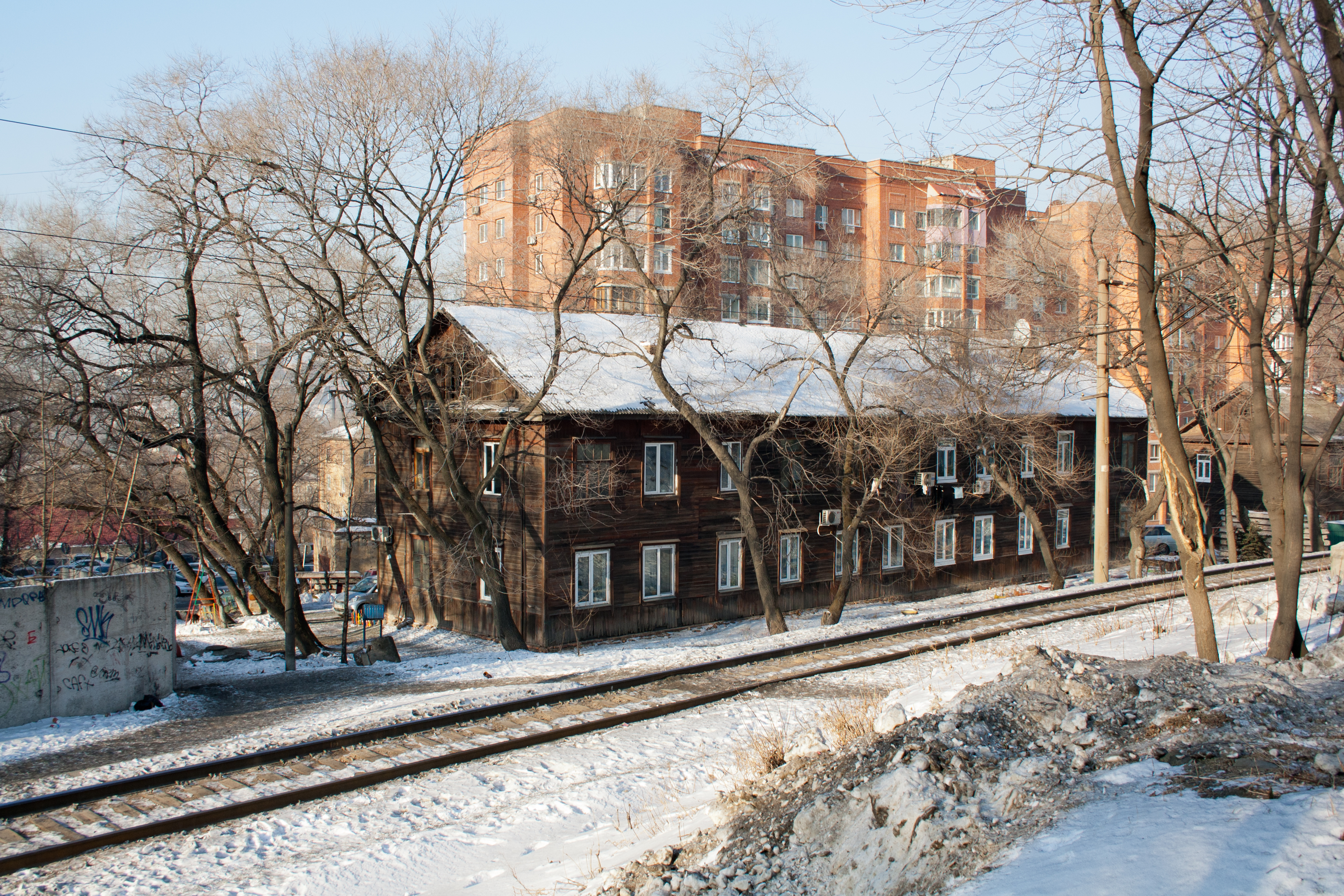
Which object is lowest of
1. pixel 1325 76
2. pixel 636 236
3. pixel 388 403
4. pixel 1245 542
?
pixel 1245 542

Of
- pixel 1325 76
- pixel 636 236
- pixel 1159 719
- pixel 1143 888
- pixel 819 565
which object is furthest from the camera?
pixel 636 236

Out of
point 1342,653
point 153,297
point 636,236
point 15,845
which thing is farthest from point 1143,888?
point 636,236

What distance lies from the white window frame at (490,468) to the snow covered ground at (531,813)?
8.65 metres

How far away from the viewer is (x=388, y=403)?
24141 mm

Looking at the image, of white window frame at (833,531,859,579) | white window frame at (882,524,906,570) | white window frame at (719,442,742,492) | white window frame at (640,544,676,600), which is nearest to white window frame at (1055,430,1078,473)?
white window frame at (882,524,906,570)

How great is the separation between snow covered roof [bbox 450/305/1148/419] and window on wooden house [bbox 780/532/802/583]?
382 centimetres

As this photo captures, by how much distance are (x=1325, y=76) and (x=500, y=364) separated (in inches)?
629

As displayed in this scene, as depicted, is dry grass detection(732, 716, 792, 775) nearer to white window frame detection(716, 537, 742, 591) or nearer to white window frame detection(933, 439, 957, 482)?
white window frame detection(716, 537, 742, 591)

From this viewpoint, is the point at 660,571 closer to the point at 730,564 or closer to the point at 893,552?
the point at 730,564

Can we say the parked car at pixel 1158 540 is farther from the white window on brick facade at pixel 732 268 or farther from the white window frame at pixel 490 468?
the white window frame at pixel 490 468

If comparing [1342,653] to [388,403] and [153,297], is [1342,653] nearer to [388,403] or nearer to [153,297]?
[388,403]

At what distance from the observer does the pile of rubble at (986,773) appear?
5.21 meters

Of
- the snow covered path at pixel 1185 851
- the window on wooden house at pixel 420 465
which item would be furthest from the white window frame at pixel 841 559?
the snow covered path at pixel 1185 851

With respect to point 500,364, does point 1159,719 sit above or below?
below
